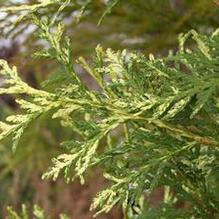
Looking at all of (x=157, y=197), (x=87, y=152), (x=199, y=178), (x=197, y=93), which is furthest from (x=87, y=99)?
(x=157, y=197)

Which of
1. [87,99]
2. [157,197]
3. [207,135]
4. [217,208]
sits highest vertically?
[87,99]

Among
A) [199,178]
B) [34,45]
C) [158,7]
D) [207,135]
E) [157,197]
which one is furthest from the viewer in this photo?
[157,197]

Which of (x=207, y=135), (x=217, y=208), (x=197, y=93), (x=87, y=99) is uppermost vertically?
(x=87, y=99)

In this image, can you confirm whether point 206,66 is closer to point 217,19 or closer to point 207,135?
point 207,135

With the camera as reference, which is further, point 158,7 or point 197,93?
point 158,7

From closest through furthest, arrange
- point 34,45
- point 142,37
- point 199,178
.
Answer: point 199,178 < point 34,45 < point 142,37

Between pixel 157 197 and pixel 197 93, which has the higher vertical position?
Result: pixel 197 93

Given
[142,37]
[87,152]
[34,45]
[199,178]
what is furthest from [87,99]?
[142,37]

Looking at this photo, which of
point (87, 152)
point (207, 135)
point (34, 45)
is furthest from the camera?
point (34, 45)

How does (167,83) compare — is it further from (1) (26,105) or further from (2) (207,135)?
(1) (26,105)
